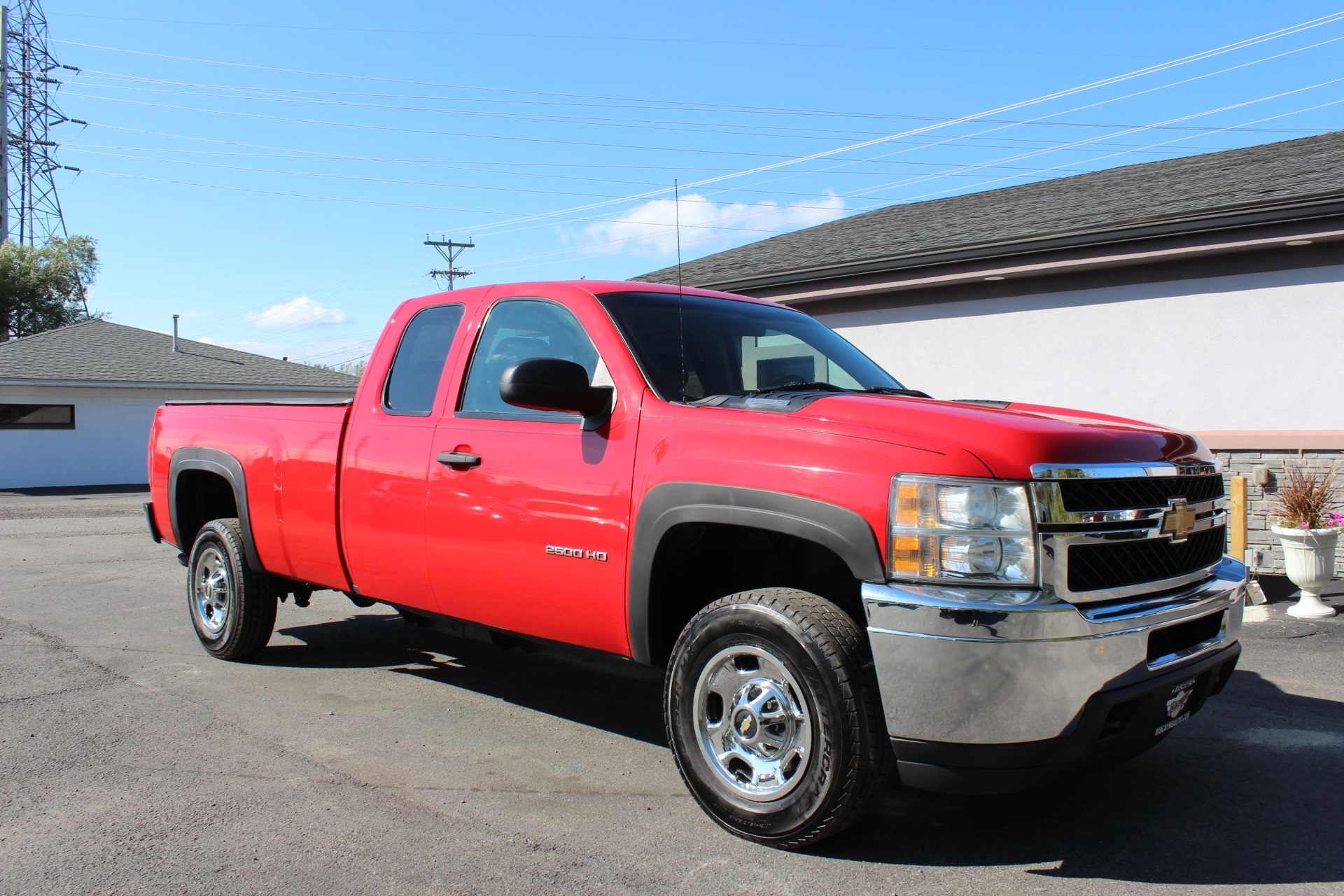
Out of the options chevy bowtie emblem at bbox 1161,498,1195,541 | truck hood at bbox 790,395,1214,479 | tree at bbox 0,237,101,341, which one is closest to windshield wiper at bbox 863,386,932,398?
truck hood at bbox 790,395,1214,479

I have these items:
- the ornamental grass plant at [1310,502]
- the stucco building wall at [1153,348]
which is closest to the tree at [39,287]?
the stucco building wall at [1153,348]

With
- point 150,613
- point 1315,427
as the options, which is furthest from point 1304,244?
point 150,613

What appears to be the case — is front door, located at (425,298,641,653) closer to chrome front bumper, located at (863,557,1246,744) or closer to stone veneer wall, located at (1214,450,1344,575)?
chrome front bumper, located at (863,557,1246,744)

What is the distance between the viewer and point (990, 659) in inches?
117

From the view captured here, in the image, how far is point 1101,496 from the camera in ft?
10.7

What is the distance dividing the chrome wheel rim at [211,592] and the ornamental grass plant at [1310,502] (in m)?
7.74

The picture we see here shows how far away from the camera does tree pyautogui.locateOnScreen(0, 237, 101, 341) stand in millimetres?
48000

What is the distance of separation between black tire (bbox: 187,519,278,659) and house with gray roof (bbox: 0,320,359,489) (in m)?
21.2

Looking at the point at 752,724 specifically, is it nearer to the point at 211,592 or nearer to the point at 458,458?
the point at 458,458

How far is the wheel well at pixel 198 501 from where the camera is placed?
6645mm

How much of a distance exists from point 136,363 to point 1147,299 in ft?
91.8

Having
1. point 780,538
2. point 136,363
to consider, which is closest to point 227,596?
point 780,538

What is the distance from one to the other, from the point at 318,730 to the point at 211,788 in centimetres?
82

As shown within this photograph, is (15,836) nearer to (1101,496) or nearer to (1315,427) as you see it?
(1101,496)
